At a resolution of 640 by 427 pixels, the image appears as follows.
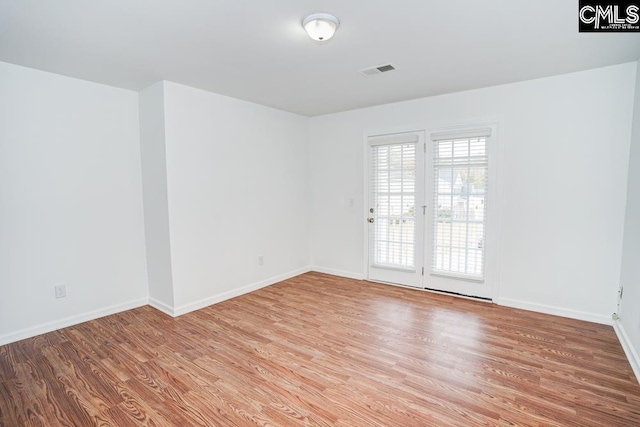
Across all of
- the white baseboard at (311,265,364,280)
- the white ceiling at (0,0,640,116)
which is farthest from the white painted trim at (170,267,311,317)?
the white ceiling at (0,0,640,116)

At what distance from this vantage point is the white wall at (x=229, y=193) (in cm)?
341

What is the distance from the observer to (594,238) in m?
3.08

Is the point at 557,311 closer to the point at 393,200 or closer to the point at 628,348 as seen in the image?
the point at 628,348

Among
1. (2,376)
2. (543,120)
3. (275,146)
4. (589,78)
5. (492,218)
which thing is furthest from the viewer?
(275,146)

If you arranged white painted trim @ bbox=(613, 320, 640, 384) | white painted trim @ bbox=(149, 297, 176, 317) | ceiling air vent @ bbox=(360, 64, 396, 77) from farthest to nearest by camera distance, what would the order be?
white painted trim @ bbox=(149, 297, 176, 317), ceiling air vent @ bbox=(360, 64, 396, 77), white painted trim @ bbox=(613, 320, 640, 384)

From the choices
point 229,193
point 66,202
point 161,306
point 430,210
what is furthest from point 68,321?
point 430,210

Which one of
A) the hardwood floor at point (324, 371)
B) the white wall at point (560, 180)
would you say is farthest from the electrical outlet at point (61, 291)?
the white wall at point (560, 180)

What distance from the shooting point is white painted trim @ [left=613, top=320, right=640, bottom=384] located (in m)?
2.27

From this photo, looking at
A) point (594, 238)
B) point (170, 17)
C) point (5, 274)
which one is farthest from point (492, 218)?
point (5, 274)

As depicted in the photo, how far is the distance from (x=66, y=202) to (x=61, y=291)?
89cm

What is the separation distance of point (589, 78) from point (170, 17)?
3.74 metres

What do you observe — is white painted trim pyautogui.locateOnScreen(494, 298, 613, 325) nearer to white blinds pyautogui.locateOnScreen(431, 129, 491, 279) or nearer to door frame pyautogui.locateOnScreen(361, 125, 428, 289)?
white blinds pyautogui.locateOnScreen(431, 129, 491, 279)

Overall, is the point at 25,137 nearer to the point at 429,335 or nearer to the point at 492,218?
the point at 429,335

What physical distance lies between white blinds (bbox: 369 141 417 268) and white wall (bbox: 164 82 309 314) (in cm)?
124
